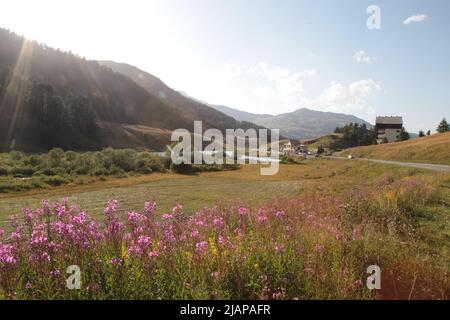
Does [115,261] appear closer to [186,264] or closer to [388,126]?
[186,264]

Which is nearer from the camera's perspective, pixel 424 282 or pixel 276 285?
pixel 276 285

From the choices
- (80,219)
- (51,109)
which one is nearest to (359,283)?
(80,219)

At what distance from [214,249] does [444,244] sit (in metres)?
7.26

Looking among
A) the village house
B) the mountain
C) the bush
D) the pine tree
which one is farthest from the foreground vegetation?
the village house

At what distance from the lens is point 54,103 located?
9188cm

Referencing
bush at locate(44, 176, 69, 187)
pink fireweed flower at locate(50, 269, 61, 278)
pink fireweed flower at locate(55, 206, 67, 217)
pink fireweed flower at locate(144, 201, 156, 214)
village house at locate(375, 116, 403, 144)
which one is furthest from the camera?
village house at locate(375, 116, 403, 144)

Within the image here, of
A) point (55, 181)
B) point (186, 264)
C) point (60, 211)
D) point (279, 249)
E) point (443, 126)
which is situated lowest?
point (55, 181)

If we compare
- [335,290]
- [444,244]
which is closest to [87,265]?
[335,290]

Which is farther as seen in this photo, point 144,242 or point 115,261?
point 144,242

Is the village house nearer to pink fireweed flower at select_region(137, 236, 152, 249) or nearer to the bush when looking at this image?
the bush

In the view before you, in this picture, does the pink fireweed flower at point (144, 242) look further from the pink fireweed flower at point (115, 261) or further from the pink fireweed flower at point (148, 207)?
the pink fireweed flower at point (148, 207)

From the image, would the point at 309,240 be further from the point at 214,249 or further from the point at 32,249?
the point at 32,249

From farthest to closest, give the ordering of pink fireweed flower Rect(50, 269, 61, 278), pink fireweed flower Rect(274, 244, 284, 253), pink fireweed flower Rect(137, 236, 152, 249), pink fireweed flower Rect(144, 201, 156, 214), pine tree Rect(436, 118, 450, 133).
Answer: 1. pine tree Rect(436, 118, 450, 133)
2. pink fireweed flower Rect(144, 201, 156, 214)
3. pink fireweed flower Rect(274, 244, 284, 253)
4. pink fireweed flower Rect(137, 236, 152, 249)
5. pink fireweed flower Rect(50, 269, 61, 278)

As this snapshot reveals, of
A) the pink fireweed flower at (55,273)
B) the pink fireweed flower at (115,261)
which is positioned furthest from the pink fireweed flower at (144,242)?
the pink fireweed flower at (55,273)
